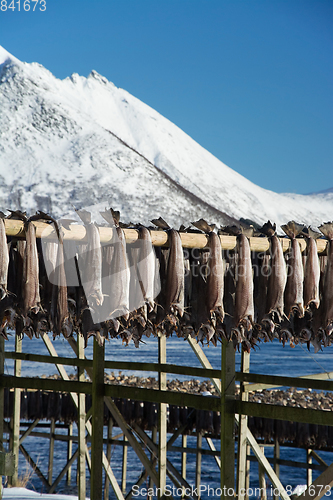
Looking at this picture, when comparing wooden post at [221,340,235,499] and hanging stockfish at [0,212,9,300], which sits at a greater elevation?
hanging stockfish at [0,212,9,300]

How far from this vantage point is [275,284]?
12.3 feet

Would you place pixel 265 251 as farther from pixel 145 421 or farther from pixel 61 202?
pixel 61 202

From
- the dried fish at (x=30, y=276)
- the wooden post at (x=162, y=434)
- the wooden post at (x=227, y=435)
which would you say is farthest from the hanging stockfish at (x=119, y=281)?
the wooden post at (x=162, y=434)

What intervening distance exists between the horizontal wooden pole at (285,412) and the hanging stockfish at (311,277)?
2.53ft

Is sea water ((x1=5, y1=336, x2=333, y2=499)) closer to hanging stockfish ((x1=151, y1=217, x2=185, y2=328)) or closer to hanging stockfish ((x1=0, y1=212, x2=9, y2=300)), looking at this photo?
hanging stockfish ((x1=151, y1=217, x2=185, y2=328))

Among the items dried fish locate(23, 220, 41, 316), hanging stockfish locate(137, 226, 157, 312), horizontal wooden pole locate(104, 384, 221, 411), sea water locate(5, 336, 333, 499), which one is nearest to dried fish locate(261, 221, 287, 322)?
hanging stockfish locate(137, 226, 157, 312)

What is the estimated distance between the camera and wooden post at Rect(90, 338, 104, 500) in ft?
15.5

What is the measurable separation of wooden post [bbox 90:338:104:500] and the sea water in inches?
134

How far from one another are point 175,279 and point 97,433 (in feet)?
7.05

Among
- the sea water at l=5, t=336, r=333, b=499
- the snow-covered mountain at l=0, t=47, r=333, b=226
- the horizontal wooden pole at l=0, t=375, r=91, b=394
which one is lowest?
the sea water at l=5, t=336, r=333, b=499

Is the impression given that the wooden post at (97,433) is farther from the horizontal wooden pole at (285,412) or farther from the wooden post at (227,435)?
the horizontal wooden pole at (285,412)

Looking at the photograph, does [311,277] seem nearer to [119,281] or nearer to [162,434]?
[119,281]

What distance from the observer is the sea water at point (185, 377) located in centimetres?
2415

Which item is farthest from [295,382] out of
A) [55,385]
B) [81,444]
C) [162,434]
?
[81,444]
